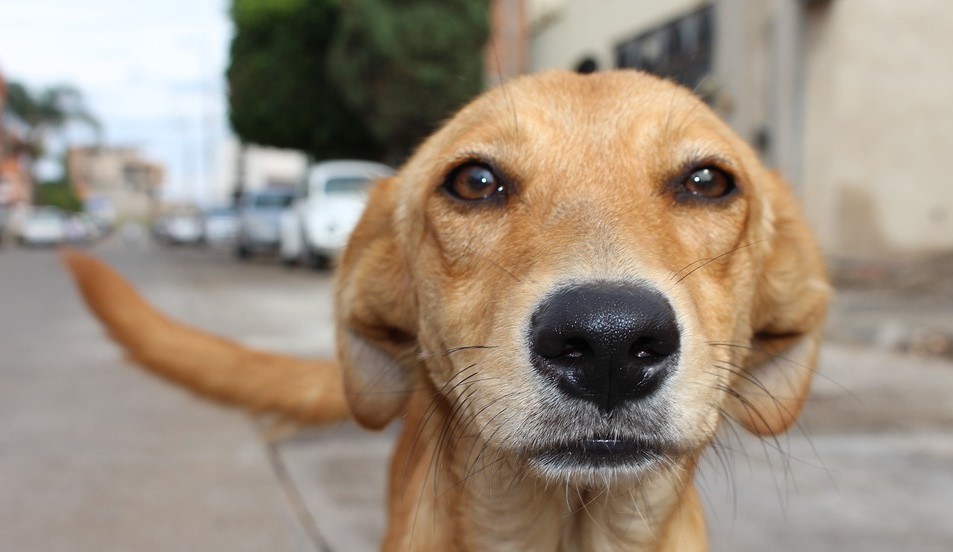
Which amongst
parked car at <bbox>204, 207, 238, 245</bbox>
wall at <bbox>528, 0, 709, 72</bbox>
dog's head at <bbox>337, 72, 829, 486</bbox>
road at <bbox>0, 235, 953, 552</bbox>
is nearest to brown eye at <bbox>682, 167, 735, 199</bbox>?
dog's head at <bbox>337, 72, 829, 486</bbox>

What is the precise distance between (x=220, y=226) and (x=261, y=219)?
16827 mm

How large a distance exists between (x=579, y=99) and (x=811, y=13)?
1223 centimetres

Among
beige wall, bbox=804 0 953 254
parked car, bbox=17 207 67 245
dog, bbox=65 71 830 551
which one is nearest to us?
dog, bbox=65 71 830 551

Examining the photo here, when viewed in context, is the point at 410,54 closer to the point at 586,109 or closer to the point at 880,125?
the point at 880,125

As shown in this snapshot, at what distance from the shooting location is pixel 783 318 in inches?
99.0

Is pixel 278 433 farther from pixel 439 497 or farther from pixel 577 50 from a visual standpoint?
pixel 577 50

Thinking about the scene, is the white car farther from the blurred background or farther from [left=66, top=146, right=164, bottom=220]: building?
[left=66, top=146, right=164, bottom=220]: building

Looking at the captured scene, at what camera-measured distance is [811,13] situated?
13.2 meters

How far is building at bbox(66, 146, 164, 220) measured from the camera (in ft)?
438

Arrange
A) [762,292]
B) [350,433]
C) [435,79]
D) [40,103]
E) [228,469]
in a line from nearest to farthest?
[762,292], [228,469], [350,433], [435,79], [40,103]

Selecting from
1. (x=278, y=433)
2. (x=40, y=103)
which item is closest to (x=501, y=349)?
(x=278, y=433)

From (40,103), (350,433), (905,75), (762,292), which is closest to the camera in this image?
(762,292)

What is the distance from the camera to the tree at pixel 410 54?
19562 mm

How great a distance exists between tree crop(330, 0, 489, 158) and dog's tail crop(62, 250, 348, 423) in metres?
16.5
